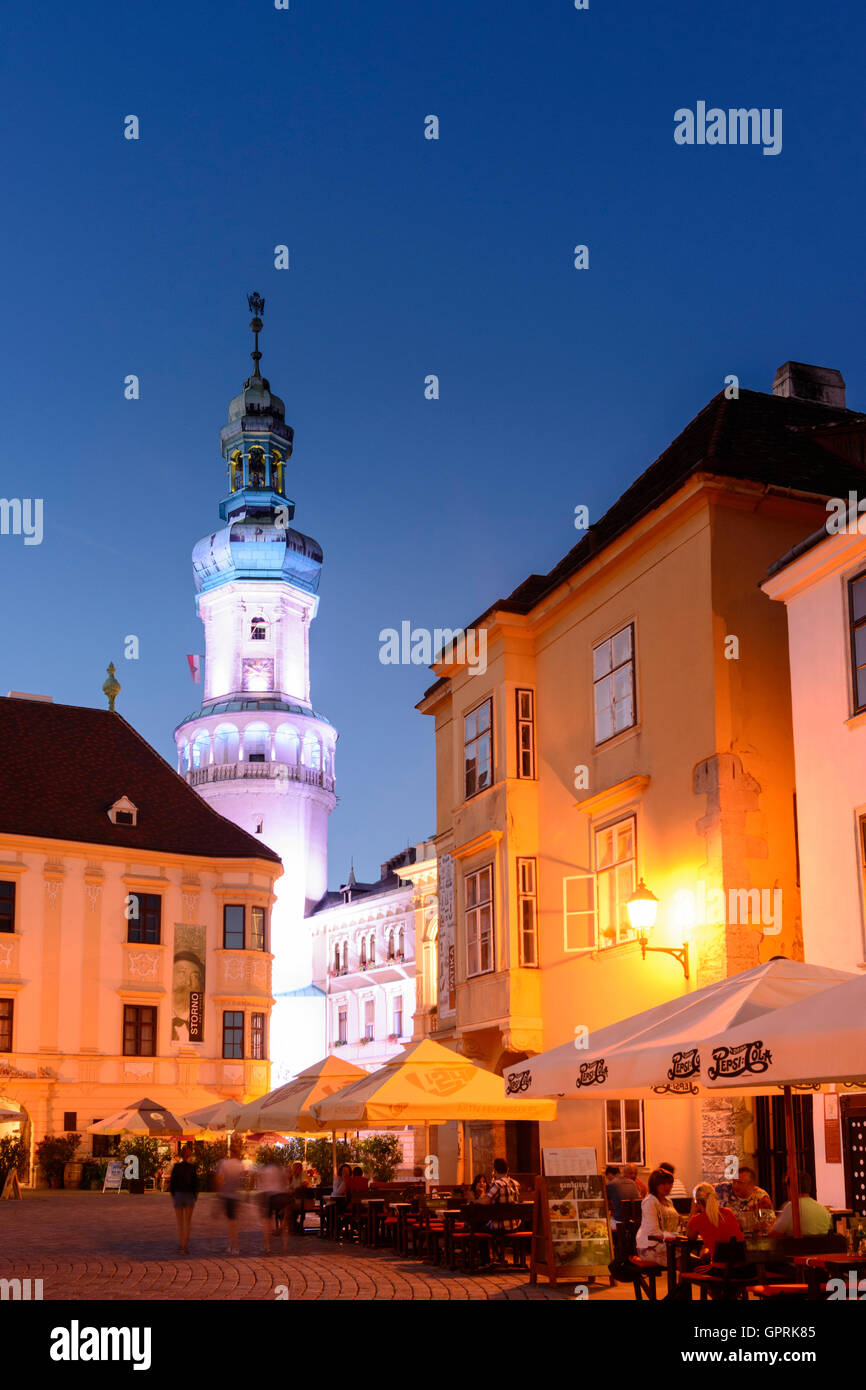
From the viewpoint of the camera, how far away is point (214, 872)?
54344 millimetres

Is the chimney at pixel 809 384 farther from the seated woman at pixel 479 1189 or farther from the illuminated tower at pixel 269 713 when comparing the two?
the illuminated tower at pixel 269 713

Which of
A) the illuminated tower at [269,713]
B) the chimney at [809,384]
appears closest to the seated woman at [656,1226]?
the chimney at [809,384]

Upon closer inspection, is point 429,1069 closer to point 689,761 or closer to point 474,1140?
point 689,761

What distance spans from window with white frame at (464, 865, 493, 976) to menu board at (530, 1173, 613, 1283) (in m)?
9.55

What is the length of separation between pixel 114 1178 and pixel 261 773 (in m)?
40.3

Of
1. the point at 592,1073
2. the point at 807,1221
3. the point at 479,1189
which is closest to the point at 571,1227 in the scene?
the point at 592,1073

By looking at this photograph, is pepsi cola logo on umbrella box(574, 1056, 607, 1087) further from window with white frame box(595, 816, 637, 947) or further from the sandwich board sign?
the sandwich board sign

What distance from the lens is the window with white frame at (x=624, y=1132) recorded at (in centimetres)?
2128

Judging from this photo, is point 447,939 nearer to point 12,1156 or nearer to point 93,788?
point 12,1156

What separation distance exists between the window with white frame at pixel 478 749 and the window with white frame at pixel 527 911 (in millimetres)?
1918

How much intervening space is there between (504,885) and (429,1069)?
504 centimetres

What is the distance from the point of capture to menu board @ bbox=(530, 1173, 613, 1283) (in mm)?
16141

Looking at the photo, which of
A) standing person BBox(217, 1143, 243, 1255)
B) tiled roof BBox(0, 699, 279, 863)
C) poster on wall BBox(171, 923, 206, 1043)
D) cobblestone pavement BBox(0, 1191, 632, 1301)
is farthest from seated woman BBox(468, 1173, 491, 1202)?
tiled roof BBox(0, 699, 279, 863)
